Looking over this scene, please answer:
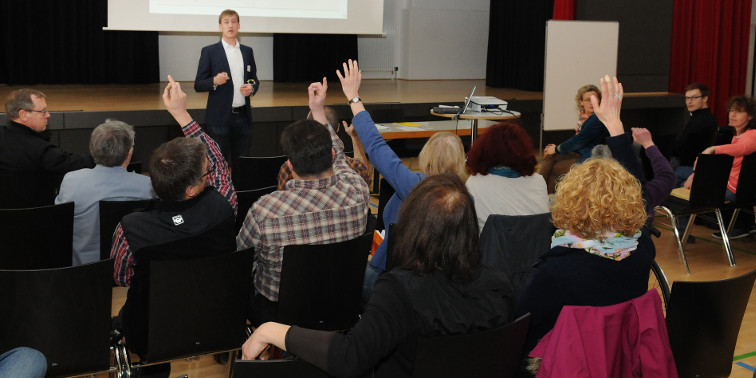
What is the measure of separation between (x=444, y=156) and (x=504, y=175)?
0.35m

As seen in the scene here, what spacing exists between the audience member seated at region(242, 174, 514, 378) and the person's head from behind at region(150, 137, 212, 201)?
1.05 m

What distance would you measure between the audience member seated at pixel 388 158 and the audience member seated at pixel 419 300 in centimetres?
112

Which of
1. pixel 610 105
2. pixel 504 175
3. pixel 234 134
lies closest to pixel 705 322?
pixel 610 105

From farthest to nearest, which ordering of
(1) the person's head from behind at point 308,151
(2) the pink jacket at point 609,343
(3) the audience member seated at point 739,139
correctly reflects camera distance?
(3) the audience member seated at point 739,139, (1) the person's head from behind at point 308,151, (2) the pink jacket at point 609,343

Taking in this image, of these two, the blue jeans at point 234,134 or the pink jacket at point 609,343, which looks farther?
the blue jeans at point 234,134

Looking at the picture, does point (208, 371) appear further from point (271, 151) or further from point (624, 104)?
point (624, 104)

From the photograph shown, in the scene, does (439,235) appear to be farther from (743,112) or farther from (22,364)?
(743,112)

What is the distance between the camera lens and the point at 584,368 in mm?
1977

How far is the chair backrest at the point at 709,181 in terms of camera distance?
5000mm

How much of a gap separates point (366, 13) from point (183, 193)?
6.49 metres

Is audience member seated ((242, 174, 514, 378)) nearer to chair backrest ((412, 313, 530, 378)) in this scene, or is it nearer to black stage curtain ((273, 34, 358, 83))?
chair backrest ((412, 313, 530, 378))

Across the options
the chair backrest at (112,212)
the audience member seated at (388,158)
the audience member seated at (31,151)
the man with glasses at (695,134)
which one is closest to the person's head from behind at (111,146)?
the chair backrest at (112,212)

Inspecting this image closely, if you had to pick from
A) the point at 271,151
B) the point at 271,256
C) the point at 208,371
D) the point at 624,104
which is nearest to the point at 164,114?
the point at 271,151

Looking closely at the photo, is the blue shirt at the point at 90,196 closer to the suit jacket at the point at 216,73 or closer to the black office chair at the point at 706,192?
the suit jacket at the point at 216,73
